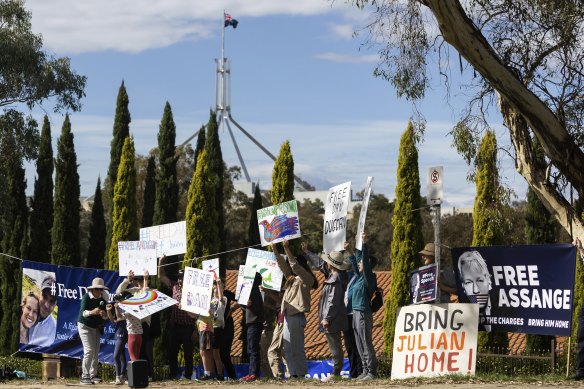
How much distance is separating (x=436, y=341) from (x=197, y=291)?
4759mm

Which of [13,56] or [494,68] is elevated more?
[13,56]

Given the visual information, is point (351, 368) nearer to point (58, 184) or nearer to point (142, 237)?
point (142, 237)

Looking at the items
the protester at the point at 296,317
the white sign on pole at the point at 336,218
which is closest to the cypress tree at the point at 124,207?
the protester at the point at 296,317

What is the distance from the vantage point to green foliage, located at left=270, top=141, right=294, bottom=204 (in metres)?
26.6

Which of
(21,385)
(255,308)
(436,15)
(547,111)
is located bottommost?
(21,385)

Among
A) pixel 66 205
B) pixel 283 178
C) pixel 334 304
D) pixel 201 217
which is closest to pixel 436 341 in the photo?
pixel 334 304

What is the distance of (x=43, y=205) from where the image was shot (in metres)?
36.3

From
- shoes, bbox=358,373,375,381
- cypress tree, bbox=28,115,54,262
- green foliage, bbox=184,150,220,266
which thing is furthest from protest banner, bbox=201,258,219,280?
cypress tree, bbox=28,115,54,262

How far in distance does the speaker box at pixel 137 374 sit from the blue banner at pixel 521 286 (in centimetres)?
482

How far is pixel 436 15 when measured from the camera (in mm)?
17297

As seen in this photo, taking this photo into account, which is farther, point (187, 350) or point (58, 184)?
point (58, 184)

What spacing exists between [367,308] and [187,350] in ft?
14.7

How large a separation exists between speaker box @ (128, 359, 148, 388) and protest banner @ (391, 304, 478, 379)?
12.2ft

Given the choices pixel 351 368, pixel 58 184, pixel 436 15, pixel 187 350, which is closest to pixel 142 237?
pixel 187 350
